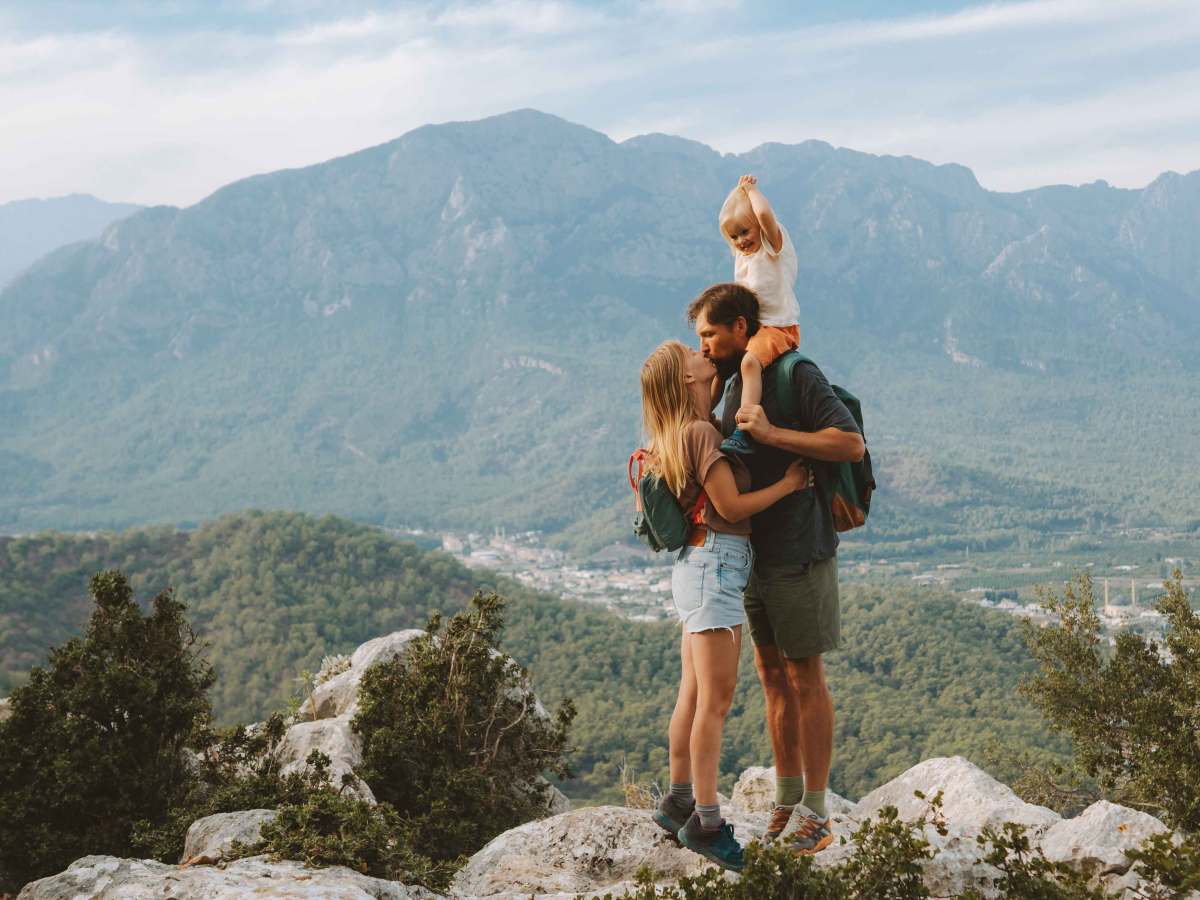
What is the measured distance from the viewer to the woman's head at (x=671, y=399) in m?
4.50

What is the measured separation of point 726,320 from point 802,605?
1356 millimetres

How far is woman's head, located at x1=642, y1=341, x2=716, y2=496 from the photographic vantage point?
450 cm

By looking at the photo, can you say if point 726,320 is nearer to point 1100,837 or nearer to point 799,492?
point 799,492

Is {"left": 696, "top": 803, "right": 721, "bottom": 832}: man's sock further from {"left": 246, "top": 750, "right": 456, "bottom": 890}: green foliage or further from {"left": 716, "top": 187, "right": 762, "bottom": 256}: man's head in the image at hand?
{"left": 716, "top": 187, "right": 762, "bottom": 256}: man's head

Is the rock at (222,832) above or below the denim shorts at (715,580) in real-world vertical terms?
below

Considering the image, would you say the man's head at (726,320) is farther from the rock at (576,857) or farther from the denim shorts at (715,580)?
the rock at (576,857)

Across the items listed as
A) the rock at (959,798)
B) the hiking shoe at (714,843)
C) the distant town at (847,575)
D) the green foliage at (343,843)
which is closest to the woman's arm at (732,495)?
the hiking shoe at (714,843)

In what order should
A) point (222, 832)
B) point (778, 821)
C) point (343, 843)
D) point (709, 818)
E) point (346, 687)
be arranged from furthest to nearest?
point (346, 687) → point (778, 821) → point (222, 832) → point (709, 818) → point (343, 843)

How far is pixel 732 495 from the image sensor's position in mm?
4402

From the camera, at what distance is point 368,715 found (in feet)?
23.5

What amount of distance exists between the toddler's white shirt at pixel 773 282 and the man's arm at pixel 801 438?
1.89 feet

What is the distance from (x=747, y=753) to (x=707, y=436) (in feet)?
76.5

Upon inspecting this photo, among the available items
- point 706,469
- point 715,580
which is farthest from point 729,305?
point 715,580

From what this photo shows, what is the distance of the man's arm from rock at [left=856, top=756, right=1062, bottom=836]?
2.87m
